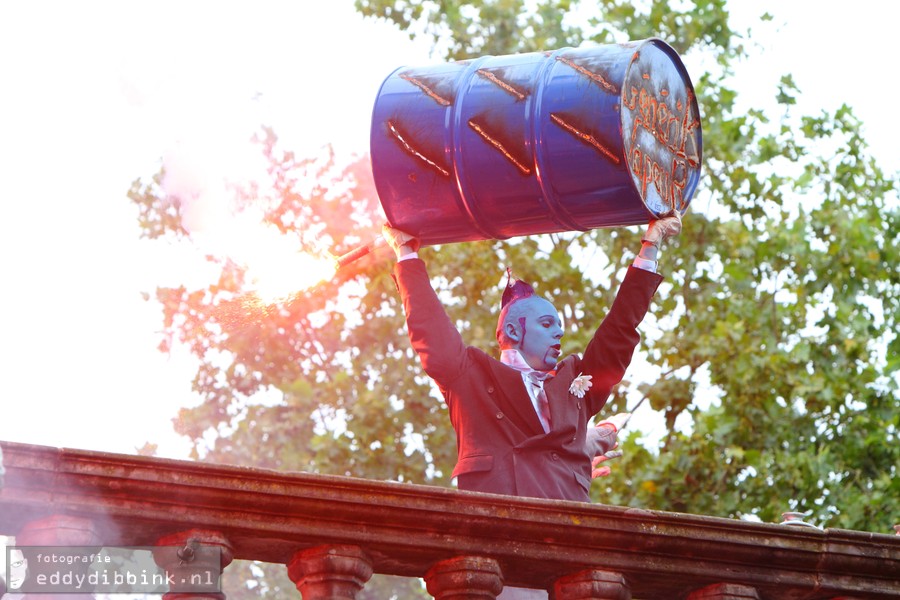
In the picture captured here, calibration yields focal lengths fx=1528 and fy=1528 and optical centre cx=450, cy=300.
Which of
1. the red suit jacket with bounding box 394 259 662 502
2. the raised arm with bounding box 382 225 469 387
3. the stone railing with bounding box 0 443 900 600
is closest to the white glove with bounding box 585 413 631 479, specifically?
the red suit jacket with bounding box 394 259 662 502

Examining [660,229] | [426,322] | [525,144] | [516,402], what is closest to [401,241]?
[426,322]

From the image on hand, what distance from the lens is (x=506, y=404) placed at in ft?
20.2

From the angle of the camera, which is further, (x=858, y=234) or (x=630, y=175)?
(x=858, y=234)

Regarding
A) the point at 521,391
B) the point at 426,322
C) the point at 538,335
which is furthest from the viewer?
the point at 538,335

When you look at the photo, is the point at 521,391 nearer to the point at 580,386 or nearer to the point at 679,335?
the point at 580,386

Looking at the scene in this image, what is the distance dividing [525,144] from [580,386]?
41.4 inches

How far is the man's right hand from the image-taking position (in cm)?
621

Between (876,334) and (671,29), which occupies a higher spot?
(671,29)

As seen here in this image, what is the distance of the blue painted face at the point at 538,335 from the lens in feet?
22.0

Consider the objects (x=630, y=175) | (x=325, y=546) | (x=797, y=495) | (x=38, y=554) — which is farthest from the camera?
(x=797, y=495)

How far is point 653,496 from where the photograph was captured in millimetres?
15336

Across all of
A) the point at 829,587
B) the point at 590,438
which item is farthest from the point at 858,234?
the point at 829,587

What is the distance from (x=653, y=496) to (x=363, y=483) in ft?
36.6

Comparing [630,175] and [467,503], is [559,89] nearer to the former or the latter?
[630,175]
